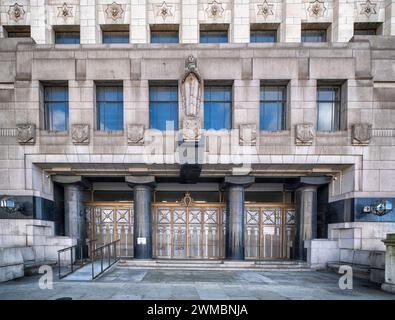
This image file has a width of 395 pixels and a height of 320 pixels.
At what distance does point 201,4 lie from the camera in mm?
14219

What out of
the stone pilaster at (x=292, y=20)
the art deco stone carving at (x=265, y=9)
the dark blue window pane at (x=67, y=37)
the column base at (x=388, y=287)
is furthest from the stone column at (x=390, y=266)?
the dark blue window pane at (x=67, y=37)

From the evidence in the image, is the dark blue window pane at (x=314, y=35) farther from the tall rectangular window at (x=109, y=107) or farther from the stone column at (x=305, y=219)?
the tall rectangular window at (x=109, y=107)

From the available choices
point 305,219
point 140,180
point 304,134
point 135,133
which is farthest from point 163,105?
point 305,219

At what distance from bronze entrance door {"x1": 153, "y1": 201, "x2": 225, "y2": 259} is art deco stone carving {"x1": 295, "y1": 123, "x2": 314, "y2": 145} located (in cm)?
531

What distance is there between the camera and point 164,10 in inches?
558

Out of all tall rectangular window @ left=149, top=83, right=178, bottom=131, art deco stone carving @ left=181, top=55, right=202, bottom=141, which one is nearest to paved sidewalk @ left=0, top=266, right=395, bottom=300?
art deco stone carving @ left=181, top=55, right=202, bottom=141

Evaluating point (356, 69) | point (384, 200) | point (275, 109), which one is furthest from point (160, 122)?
point (384, 200)

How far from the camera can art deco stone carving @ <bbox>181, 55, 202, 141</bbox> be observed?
11500 millimetres

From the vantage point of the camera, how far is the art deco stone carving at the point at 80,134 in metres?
11.9

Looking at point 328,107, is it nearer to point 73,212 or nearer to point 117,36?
point 117,36

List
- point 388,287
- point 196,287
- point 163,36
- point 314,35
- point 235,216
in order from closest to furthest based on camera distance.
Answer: point 388,287
point 196,287
point 235,216
point 163,36
point 314,35

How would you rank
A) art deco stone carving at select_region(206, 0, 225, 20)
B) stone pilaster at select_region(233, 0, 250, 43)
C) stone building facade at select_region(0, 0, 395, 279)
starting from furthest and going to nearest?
art deco stone carving at select_region(206, 0, 225, 20)
stone pilaster at select_region(233, 0, 250, 43)
stone building facade at select_region(0, 0, 395, 279)

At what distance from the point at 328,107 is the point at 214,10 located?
7.96m

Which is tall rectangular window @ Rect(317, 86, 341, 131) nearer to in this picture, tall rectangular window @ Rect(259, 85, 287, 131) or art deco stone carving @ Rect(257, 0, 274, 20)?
tall rectangular window @ Rect(259, 85, 287, 131)
